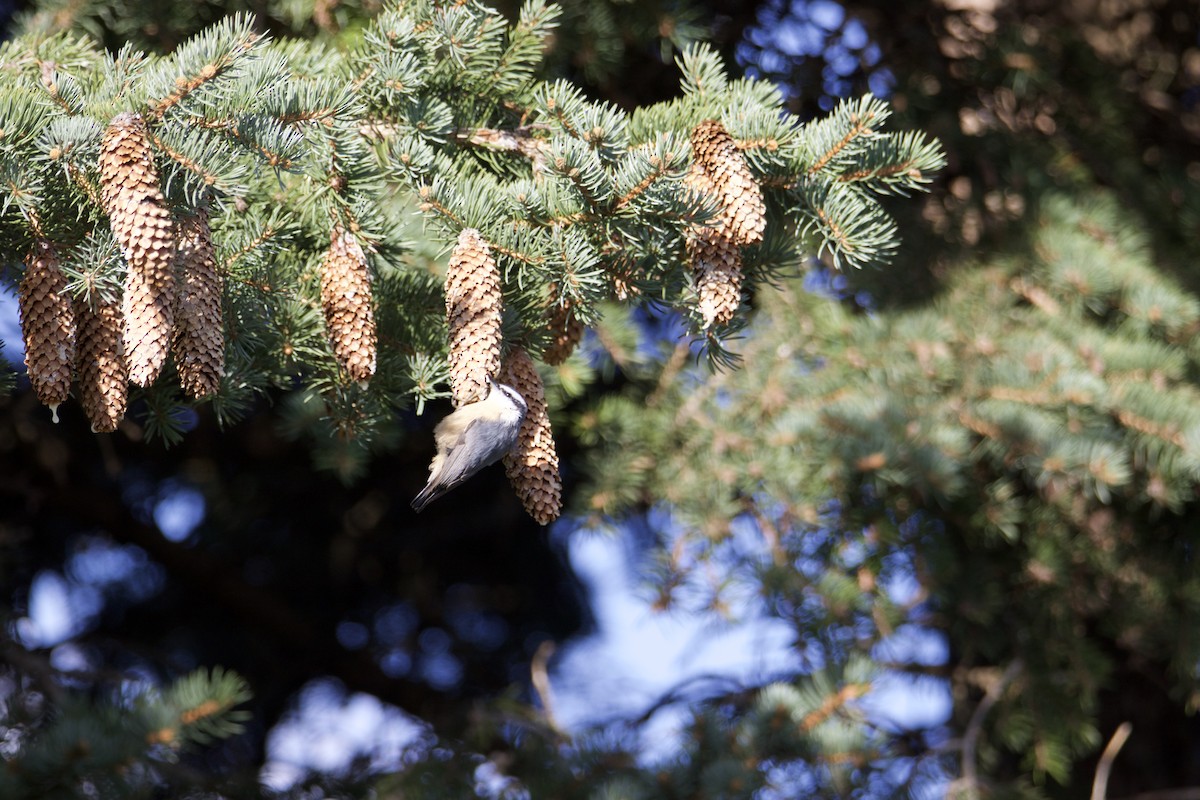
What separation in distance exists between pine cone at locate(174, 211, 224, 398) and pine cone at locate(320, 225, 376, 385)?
11 centimetres

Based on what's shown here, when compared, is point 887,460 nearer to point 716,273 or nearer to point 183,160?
point 716,273

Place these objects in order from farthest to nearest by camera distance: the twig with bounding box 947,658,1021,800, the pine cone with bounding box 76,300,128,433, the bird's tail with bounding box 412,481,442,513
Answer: the twig with bounding box 947,658,1021,800
the bird's tail with bounding box 412,481,442,513
the pine cone with bounding box 76,300,128,433

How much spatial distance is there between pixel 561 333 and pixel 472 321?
0.80ft

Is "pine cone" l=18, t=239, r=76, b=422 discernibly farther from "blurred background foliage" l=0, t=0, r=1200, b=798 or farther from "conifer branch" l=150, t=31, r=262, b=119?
"blurred background foliage" l=0, t=0, r=1200, b=798

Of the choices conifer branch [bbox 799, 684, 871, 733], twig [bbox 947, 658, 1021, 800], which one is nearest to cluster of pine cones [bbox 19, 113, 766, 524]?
conifer branch [bbox 799, 684, 871, 733]

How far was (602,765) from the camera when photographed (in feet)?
8.63

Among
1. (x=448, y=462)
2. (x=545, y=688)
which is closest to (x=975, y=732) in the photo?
(x=545, y=688)

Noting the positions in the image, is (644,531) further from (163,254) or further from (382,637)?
(163,254)

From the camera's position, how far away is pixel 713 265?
1280 mm

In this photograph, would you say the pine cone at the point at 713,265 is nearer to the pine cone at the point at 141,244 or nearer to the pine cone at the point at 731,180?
the pine cone at the point at 731,180

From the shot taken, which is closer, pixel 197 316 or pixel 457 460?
pixel 197 316

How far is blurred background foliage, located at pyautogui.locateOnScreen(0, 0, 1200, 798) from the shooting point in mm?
2467

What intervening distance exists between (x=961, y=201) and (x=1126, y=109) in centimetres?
61

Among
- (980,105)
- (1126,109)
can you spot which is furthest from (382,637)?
(1126,109)
